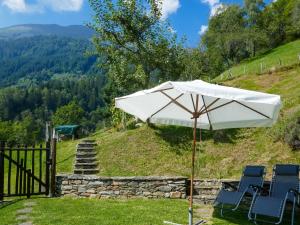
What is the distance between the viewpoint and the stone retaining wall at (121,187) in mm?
10945

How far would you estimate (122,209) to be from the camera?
9039mm

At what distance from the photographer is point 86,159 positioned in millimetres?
16375

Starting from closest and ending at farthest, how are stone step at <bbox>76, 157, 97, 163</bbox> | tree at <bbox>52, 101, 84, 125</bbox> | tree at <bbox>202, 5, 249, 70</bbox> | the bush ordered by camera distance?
1. the bush
2. stone step at <bbox>76, 157, 97, 163</bbox>
3. tree at <bbox>202, 5, 249, 70</bbox>
4. tree at <bbox>52, 101, 84, 125</bbox>

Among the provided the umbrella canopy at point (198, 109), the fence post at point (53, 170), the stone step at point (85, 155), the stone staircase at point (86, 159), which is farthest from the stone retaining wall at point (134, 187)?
the stone step at point (85, 155)

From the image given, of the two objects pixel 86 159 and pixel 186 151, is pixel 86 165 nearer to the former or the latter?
pixel 86 159

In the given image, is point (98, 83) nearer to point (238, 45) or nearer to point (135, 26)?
point (238, 45)

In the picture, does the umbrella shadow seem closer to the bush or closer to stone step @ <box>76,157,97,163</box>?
the bush

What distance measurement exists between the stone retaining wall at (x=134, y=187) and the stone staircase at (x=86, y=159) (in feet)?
12.6

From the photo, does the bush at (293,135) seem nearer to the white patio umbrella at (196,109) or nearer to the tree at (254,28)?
the white patio umbrella at (196,109)

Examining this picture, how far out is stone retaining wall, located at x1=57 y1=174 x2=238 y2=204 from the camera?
10.8m

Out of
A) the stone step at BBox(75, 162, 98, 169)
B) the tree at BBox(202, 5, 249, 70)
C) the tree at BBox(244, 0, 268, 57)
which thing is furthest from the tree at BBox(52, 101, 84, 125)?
the stone step at BBox(75, 162, 98, 169)

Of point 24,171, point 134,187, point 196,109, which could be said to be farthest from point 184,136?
point 196,109

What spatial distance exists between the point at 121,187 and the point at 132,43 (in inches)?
396

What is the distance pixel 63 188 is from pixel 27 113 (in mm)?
103723
